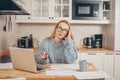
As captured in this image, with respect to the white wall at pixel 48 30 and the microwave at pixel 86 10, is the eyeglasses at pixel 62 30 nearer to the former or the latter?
the microwave at pixel 86 10

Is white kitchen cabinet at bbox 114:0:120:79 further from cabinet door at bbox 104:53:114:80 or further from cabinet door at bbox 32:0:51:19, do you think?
cabinet door at bbox 32:0:51:19

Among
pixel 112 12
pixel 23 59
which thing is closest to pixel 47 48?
pixel 23 59

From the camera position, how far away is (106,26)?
4.69 m

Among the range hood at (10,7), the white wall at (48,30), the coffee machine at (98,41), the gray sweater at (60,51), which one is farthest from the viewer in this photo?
the white wall at (48,30)

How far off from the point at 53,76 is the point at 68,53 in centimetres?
96

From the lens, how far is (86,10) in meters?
4.32

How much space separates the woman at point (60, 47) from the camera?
2.85m

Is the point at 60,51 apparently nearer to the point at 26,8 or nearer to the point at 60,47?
the point at 60,47

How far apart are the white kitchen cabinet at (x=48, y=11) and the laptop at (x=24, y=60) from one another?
2.18 metres

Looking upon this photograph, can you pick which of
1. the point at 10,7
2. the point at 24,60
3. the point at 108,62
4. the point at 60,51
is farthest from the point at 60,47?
the point at 108,62

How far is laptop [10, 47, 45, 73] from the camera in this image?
2.04 metres

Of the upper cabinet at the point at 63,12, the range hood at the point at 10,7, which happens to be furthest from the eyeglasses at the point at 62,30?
the upper cabinet at the point at 63,12

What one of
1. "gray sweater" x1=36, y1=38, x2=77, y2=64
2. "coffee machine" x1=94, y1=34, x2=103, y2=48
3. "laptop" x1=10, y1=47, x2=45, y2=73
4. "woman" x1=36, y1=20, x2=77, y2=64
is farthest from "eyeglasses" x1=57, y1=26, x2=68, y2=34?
"coffee machine" x1=94, y1=34, x2=103, y2=48

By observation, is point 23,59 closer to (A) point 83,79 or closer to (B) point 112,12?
(A) point 83,79
